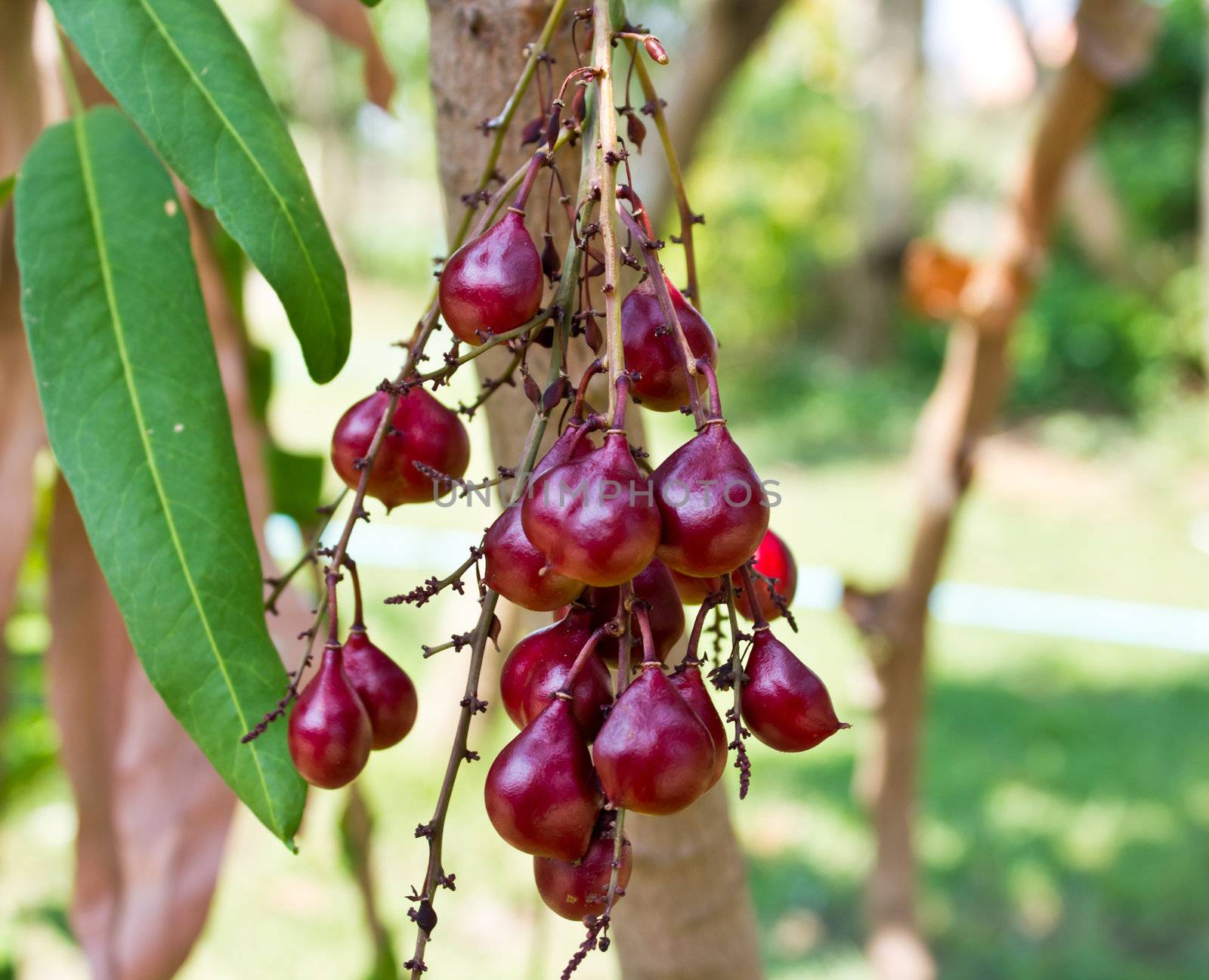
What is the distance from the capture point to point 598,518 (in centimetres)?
45

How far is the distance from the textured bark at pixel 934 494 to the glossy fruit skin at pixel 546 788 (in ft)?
4.80

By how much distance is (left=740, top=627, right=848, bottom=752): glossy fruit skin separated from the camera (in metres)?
0.53

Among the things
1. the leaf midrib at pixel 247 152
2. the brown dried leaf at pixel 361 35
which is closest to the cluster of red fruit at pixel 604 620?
the leaf midrib at pixel 247 152

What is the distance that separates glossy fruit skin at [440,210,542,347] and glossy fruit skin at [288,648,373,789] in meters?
0.18

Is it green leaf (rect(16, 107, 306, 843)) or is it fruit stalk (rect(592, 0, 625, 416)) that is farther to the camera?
green leaf (rect(16, 107, 306, 843))

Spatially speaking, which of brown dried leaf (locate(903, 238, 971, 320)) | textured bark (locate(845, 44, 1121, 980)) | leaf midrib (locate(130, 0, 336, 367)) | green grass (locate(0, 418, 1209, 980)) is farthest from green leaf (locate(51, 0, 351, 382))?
brown dried leaf (locate(903, 238, 971, 320))

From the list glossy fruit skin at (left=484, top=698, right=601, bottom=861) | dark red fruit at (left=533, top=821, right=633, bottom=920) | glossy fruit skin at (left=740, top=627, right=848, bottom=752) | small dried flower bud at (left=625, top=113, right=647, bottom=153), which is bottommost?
dark red fruit at (left=533, top=821, right=633, bottom=920)

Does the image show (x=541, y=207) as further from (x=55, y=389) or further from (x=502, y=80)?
(x=55, y=389)

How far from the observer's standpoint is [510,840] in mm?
488

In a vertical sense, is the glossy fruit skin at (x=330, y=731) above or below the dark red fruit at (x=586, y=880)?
above

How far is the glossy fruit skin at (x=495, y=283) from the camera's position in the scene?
0.54 m

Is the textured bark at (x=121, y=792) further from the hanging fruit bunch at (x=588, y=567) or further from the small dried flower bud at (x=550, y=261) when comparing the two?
the small dried flower bud at (x=550, y=261)

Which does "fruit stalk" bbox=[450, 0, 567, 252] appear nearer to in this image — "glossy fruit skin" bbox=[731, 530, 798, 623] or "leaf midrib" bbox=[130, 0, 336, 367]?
"leaf midrib" bbox=[130, 0, 336, 367]

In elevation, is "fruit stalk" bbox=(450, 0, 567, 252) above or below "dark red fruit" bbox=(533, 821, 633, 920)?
above
